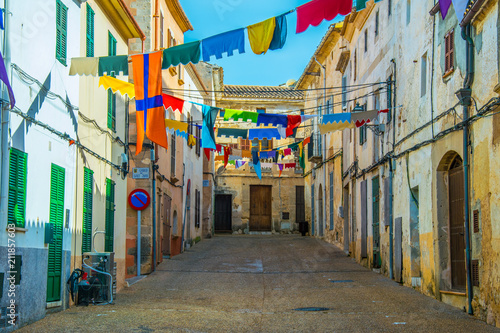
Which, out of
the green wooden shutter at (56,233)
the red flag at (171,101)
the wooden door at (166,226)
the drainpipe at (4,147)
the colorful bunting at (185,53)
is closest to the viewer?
the drainpipe at (4,147)

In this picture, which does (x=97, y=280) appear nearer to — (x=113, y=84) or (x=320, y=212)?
(x=113, y=84)

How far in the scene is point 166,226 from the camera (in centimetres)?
2172

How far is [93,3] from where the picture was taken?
515 inches

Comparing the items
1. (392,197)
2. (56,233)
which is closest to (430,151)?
(392,197)

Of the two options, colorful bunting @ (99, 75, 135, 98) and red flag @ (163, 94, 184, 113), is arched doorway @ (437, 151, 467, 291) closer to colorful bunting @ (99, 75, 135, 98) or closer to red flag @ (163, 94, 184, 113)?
red flag @ (163, 94, 184, 113)

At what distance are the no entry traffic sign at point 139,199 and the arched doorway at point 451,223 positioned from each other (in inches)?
319

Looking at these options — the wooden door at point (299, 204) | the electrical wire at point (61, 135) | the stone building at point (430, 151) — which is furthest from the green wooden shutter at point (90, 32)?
the wooden door at point (299, 204)

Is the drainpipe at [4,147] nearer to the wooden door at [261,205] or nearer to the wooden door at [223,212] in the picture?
the wooden door at [223,212]

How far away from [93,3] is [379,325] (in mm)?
8187

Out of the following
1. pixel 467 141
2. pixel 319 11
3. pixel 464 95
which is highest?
pixel 319 11

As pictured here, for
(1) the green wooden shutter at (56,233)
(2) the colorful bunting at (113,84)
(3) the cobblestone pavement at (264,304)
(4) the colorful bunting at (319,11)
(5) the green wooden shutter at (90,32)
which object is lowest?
(3) the cobblestone pavement at (264,304)

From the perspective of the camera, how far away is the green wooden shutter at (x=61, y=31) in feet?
35.4

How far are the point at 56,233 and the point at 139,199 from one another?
23.2 feet

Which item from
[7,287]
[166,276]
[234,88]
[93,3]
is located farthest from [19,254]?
[234,88]
